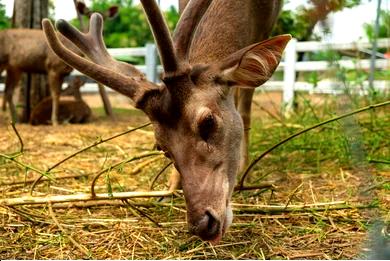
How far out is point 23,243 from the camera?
2.83 meters

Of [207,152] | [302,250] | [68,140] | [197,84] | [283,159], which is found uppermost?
[197,84]

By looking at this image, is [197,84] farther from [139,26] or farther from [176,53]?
[139,26]

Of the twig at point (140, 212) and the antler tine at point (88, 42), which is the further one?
the antler tine at point (88, 42)

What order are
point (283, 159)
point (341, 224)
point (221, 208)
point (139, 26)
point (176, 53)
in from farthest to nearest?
point (139, 26), point (283, 159), point (341, 224), point (176, 53), point (221, 208)

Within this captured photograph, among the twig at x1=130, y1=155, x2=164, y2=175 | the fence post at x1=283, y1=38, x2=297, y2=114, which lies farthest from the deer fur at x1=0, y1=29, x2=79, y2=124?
the fence post at x1=283, y1=38, x2=297, y2=114

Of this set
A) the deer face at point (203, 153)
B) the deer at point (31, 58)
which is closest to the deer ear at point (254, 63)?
the deer face at point (203, 153)

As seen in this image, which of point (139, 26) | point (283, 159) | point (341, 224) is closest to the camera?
point (341, 224)

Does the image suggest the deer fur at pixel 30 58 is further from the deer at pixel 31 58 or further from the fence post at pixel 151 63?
the fence post at pixel 151 63

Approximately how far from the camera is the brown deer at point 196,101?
2562 mm

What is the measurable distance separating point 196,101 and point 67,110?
21.3 feet

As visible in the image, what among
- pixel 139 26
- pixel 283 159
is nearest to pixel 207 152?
pixel 283 159

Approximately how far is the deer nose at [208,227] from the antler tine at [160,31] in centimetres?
69

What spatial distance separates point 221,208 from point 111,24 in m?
15.3

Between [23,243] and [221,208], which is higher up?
[221,208]
